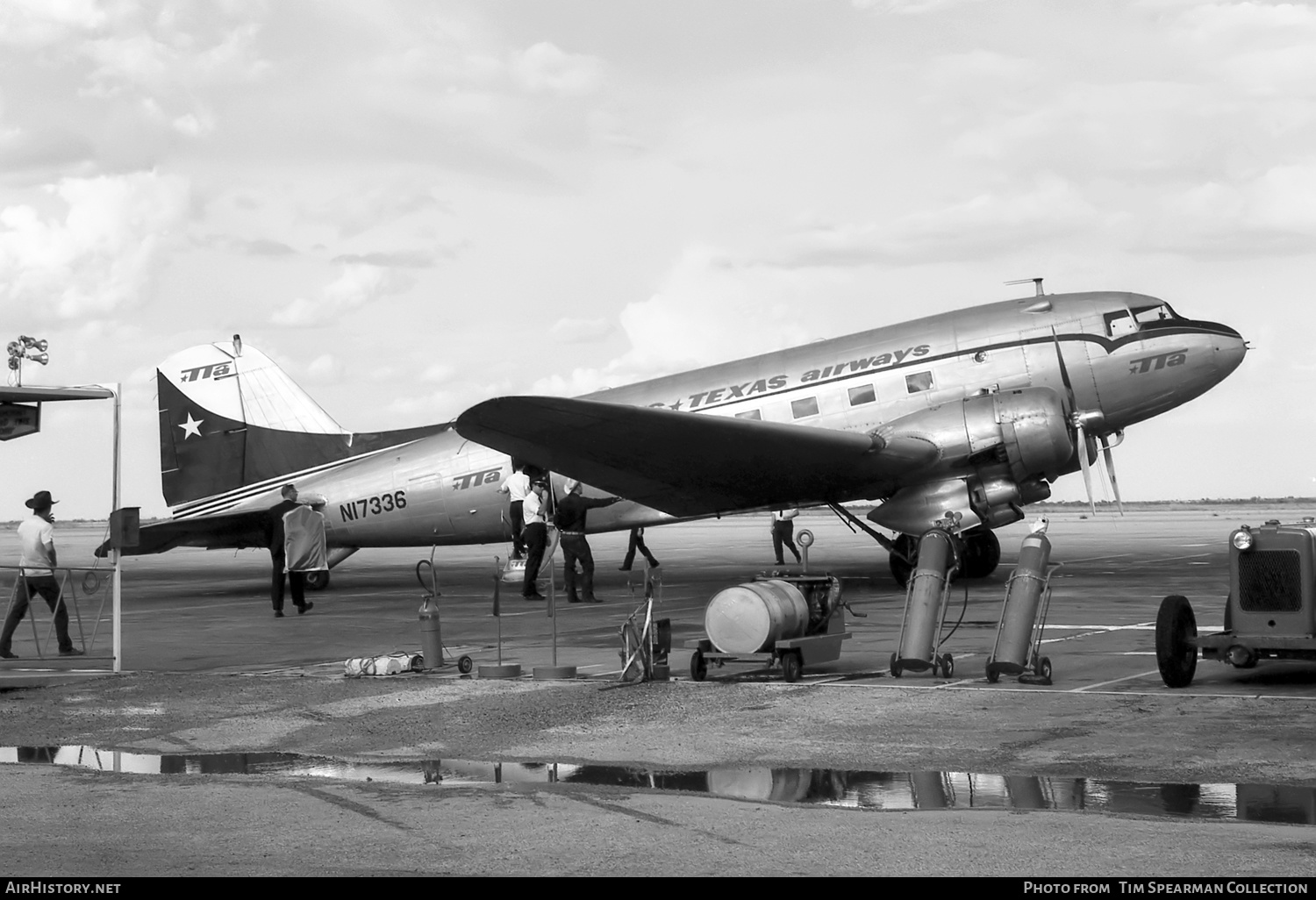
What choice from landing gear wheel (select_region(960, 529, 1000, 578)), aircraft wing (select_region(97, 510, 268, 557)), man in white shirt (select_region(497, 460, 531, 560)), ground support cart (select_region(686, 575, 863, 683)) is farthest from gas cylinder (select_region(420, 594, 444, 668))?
aircraft wing (select_region(97, 510, 268, 557))

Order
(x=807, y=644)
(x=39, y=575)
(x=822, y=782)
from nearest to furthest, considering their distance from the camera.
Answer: (x=822, y=782) → (x=807, y=644) → (x=39, y=575)

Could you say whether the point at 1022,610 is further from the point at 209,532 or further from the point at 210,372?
the point at 210,372

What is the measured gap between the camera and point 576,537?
70.7ft

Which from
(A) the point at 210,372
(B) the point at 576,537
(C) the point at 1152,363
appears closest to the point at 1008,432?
(C) the point at 1152,363

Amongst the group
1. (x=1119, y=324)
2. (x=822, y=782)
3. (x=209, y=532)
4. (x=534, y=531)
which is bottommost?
(x=822, y=782)

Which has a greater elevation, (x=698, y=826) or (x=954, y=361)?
(x=954, y=361)

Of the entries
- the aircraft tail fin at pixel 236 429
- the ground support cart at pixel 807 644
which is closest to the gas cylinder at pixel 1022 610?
the ground support cart at pixel 807 644

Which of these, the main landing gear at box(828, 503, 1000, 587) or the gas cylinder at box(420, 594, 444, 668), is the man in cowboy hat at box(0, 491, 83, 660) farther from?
the main landing gear at box(828, 503, 1000, 587)

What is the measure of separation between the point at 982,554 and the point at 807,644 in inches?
472

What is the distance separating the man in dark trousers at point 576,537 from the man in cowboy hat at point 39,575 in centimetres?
793

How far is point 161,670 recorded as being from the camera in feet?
45.4
